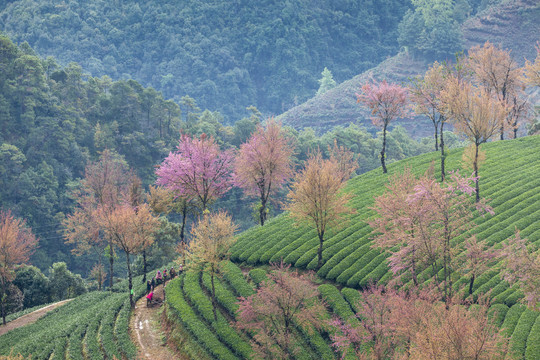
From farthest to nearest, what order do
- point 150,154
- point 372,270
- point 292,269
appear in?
1. point 150,154
2. point 292,269
3. point 372,270

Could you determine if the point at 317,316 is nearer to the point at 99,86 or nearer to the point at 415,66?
the point at 99,86

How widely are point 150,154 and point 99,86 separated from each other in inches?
766

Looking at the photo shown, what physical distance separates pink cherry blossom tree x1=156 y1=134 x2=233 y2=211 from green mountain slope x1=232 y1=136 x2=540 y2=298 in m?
5.68

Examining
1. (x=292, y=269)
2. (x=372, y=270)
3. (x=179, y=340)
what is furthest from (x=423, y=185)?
(x=179, y=340)

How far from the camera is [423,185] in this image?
1368 inches

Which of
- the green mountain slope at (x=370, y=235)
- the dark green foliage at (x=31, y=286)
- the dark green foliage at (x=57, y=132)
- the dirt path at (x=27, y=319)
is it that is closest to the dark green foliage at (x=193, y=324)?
the green mountain slope at (x=370, y=235)

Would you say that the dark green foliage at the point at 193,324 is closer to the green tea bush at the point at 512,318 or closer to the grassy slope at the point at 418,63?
the green tea bush at the point at 512,318

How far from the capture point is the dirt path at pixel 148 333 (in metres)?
37.5

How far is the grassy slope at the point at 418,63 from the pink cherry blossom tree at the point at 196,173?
10252cm

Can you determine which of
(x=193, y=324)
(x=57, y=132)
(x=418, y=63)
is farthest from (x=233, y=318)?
(x=418, y=63)

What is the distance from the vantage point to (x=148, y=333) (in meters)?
40.1

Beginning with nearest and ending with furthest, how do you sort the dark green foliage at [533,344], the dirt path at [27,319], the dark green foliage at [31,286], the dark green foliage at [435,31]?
the dark green foliage at [533,344], the dirt path at [27,319], the dark green foliage at [31,286], the dark green foliage at [435,31]

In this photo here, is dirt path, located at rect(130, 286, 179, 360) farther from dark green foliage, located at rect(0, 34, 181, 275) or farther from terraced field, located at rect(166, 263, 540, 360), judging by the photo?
dark green foliage, located at rect(0, 34, 181, 275)

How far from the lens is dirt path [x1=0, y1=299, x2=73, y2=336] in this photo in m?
48.7
